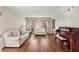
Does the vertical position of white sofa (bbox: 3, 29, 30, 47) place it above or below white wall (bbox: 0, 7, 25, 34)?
below

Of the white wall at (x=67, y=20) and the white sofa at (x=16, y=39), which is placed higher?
the white wall at (x=67, y=20)

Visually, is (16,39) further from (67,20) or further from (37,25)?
(67,20)

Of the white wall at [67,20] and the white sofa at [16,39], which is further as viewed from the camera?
the white sofa at [16,39]

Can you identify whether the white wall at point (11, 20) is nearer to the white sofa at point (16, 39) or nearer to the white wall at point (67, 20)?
the white sofa at point (16, 39)

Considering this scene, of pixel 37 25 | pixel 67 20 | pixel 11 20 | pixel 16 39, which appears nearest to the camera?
pixel 11 20

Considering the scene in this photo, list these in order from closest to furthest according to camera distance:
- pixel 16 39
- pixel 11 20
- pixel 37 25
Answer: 1. pixel 11 20
2. pixel 37 25
3. pixel 16 39

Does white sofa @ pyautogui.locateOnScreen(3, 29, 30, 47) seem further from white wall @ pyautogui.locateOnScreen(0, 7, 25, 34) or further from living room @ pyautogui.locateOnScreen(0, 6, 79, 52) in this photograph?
white wall @ pyautogui.locateOnScreen(0, 7, 25, 34)

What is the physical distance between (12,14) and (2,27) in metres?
0.45

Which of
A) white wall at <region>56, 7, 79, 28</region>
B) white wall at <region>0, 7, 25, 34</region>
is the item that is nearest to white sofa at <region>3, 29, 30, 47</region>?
Answer: white wall at <region>0, 7, 25, 34</region>

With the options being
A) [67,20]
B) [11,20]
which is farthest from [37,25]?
[67,20]

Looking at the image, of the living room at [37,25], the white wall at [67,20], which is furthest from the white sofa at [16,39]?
the white wall at [67,20]
